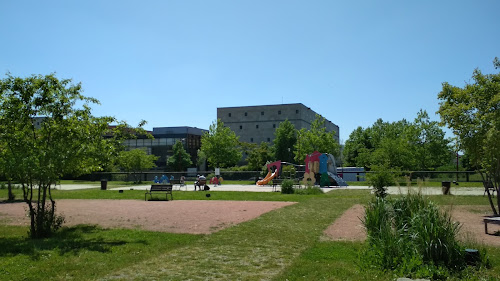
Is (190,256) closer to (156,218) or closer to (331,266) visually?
→ (331,266)

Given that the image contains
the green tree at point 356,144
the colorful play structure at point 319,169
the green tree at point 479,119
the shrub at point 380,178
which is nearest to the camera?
the green tree at point 479,119

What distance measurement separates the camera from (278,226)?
11.1 metres

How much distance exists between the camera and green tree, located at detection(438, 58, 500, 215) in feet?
41.9

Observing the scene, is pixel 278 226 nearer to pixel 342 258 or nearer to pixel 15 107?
pixel 342 258

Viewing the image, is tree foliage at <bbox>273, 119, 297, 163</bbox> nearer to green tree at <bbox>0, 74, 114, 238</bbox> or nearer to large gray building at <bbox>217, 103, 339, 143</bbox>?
large gray building at <bbox>217, 103, 339, 143</bbox>

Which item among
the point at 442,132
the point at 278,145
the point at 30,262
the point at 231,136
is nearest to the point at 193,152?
the point at 278,145

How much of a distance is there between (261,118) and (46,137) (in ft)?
283

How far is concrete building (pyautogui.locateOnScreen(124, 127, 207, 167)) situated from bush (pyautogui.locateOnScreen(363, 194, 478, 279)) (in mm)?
83466

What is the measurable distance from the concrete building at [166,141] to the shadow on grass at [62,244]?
78.8 metres

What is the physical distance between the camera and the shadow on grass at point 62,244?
7934 millimetres

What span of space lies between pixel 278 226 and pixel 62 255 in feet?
18.7

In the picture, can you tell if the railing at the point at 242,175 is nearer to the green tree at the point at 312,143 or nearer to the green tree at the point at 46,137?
the green tree at the point at 312,143

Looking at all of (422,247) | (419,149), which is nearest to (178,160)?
(419,149)

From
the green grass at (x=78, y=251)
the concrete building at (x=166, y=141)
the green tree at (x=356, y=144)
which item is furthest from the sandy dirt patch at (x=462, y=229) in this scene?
the concrete building at (x=166, y=141)
